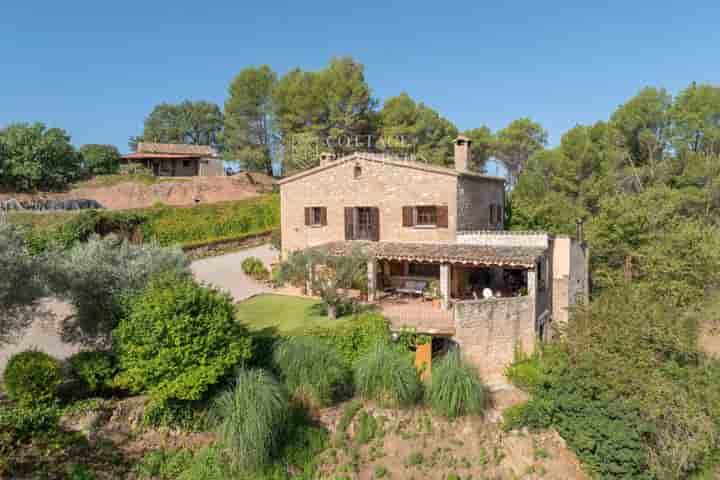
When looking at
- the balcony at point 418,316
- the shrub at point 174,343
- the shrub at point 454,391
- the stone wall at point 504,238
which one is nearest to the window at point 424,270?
the stone wall at point 504,238

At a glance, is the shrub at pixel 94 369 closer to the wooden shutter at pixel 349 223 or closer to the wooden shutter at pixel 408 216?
the wooden shutter at pixel 349 223

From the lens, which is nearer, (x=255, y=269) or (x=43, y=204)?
(x=255, y=269)

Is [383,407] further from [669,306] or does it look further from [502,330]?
[669,306]

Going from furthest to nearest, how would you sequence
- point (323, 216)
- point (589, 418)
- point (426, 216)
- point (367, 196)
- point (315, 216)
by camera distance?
point (315, 216), point (323, 216), point (367, 196), point (426, 216), point (589, 418)

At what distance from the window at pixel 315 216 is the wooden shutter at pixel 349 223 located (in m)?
1.38

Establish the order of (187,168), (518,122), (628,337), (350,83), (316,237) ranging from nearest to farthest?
(628,337)
(316,237)
(350,83)
(518,122)
(187,168)

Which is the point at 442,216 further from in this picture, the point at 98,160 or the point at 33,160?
the point at 98,160

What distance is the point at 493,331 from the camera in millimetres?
15391

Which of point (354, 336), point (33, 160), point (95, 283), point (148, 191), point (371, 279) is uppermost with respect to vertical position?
point (33, 160)

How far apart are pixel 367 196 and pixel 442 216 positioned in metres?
3.53

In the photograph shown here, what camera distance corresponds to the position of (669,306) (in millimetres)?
14938

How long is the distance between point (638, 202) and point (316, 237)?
1653 cm

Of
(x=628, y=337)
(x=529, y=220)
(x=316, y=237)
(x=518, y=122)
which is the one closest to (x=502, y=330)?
(x=628, y=337)

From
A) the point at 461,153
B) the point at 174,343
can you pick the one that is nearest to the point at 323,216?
the point at 461,153
